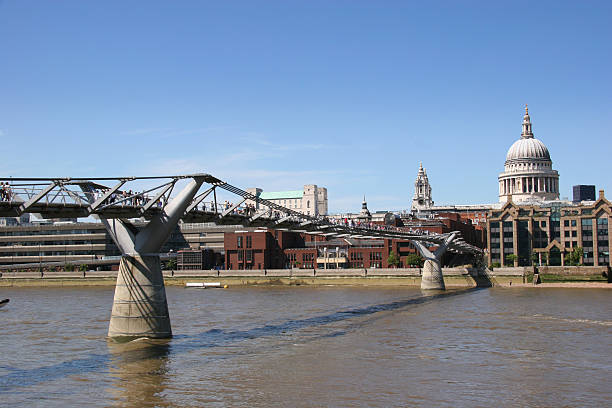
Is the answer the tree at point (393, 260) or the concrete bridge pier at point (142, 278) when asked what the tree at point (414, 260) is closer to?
the tree at point (393, 260)

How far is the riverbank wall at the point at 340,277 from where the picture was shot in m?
105

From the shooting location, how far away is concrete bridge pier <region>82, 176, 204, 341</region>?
4075 cm

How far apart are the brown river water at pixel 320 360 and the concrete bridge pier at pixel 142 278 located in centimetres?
108

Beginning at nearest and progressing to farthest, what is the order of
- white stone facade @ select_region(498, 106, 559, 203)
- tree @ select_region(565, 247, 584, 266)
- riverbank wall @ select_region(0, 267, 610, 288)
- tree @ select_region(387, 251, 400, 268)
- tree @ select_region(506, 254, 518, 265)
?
riverbank wall @ select_region(0, 267, 610, 288)
tree @ select_region(387, 251, 400, 268)
tree @ select_region(565, 247, 584, 266)
tree @ select_region(506, 254, 518, 265)
white stone facade @ select_region(498, 106, 559, 203)

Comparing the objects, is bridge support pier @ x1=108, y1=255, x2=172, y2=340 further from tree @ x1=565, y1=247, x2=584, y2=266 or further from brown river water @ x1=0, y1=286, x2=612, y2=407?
tree @ x1=565, y1=247, x2=584, y2=266

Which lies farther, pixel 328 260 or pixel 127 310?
pixel 328 260

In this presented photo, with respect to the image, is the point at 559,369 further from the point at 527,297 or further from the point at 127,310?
the point at 527,297

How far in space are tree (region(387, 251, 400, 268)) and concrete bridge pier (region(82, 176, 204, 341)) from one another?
83.9m

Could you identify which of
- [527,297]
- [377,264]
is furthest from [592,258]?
[527,297]

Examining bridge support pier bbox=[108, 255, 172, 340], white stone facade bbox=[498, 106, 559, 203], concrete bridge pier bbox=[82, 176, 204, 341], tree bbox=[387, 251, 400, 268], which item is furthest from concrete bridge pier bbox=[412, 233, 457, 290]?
white stone facade bbox=[498, 106, 559, 203]

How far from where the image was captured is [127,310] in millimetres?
40750

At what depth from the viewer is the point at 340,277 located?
112938 mm

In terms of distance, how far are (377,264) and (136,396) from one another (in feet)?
331

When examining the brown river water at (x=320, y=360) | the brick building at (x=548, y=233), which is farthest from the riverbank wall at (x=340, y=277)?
the brown river water at (x=320, y=360)
